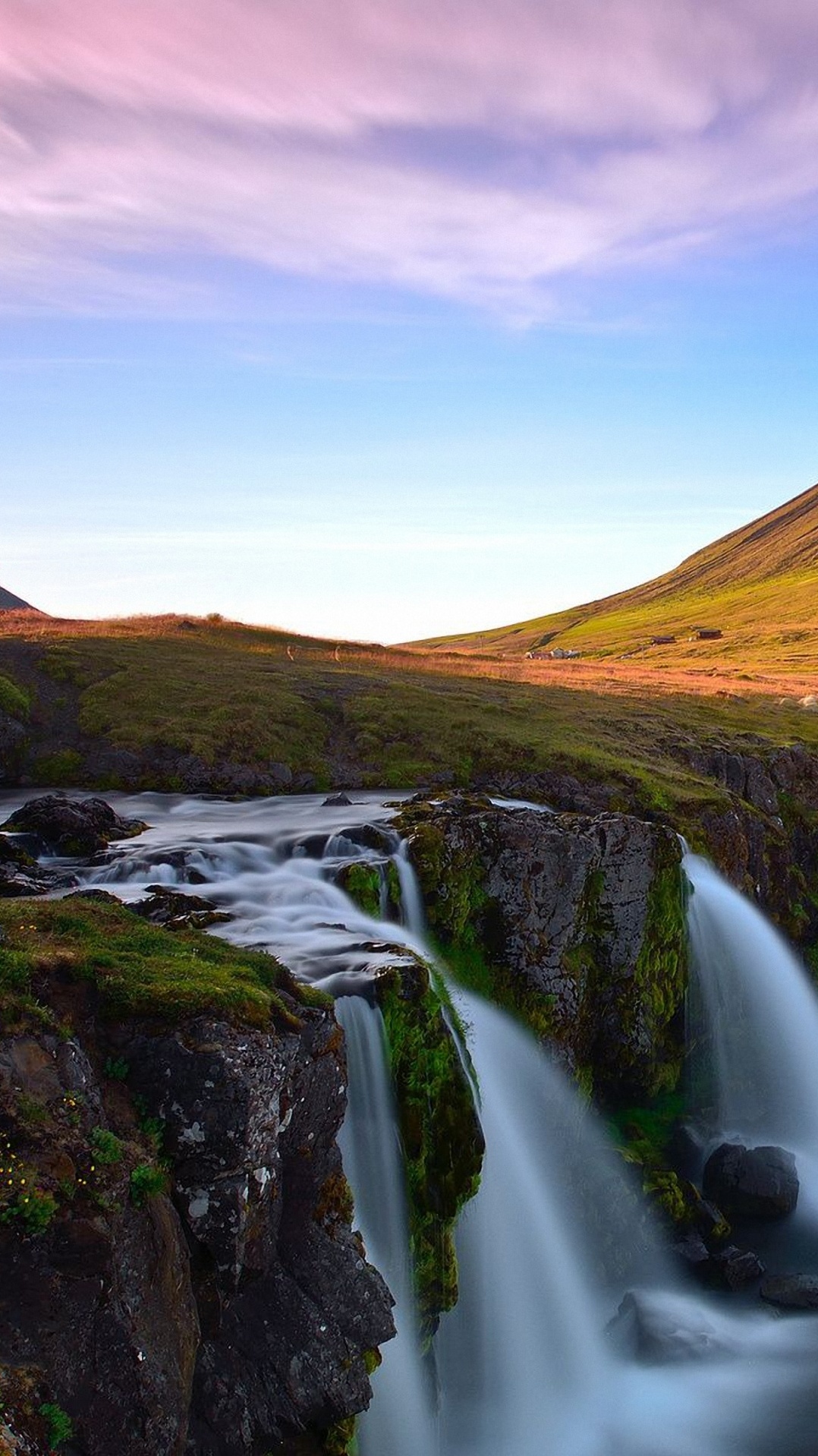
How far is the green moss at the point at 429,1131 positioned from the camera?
15922 millimetres

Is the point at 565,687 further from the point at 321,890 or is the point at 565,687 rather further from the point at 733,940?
the point at 321,890

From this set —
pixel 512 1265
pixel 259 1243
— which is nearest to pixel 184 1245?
pixel 259 1243

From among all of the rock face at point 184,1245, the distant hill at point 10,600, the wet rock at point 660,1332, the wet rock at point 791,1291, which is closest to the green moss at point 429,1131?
the rock face at point 184,1245

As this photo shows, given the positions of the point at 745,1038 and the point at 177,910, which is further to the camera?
the point at 745,1038

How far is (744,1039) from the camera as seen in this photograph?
29.4 metres

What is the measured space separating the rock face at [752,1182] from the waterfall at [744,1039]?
2.65 m

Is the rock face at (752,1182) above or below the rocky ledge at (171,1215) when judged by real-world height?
below

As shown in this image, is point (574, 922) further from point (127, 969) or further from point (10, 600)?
point (10, 600)

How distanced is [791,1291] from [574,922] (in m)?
9.22

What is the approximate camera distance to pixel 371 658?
62094 millimetres

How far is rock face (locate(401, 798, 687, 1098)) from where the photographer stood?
78.2 feet

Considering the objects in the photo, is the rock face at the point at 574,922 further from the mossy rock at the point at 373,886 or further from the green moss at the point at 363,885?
the green moss at the point at 363,885

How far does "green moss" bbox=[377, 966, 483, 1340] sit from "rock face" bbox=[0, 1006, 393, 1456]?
2873 mm

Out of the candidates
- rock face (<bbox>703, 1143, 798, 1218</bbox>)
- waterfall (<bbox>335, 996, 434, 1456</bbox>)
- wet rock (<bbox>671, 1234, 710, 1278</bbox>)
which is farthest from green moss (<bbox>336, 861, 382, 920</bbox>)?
rock face (<bbox>703, 1143, 798, 1218</bbox>)
